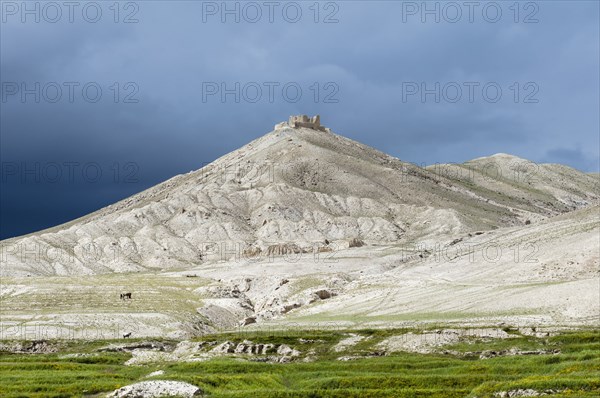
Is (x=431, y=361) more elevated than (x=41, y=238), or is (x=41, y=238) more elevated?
(x=41, y=238)

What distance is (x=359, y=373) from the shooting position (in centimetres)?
6094

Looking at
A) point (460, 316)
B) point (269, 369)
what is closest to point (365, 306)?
point (460, 316)

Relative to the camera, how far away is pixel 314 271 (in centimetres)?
14912

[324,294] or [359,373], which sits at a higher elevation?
[324,294]

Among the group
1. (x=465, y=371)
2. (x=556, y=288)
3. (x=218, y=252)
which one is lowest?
(x=465, y=371)

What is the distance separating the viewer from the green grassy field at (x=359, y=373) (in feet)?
167

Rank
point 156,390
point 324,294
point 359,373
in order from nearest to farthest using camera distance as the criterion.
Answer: point 156,390, point 359,373, point 324,294

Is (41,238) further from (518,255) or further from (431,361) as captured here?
(431,361)

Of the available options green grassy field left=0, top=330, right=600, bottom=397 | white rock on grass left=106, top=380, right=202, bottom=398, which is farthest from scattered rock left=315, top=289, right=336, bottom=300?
white rock on grass left=106, top=380, right=202, bottom=398

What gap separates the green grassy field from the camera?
5103 cm

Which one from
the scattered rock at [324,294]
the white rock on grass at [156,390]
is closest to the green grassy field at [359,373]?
the white rock on grass at [156,390]

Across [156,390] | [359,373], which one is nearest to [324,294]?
[359,373]

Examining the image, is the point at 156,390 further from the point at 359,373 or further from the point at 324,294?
the point at 324,294

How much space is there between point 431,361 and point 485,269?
6113 centimetres
